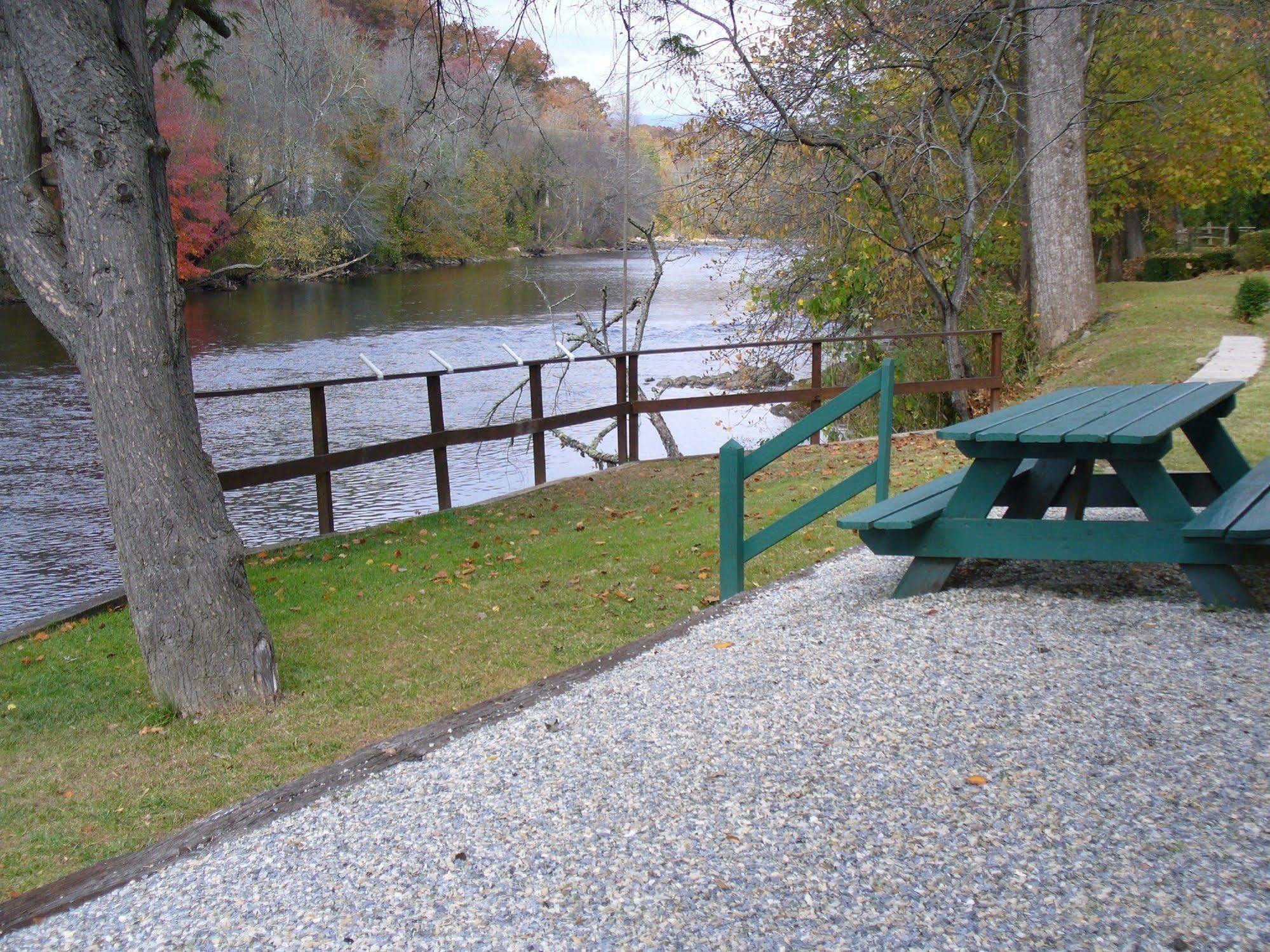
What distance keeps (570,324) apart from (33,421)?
13.4 meters

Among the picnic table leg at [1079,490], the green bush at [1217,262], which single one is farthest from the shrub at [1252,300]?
the picnic table leg at [1079,490]

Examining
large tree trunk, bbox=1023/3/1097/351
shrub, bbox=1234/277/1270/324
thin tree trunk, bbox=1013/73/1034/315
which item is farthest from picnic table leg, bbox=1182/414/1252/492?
shrub, bbox=1234/277/1270/324

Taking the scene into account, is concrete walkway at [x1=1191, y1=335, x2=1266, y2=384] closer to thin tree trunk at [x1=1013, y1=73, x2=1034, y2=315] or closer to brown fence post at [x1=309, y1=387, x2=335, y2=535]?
thin tree trunk at [x1=1013, y1=73, x2=1034, y2=315]

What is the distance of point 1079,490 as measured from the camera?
542 centimetres

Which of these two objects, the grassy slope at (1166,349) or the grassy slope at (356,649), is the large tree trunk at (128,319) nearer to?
the grassy slope at (356,649)

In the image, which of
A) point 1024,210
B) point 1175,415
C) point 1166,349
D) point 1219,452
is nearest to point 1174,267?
point 1024,210

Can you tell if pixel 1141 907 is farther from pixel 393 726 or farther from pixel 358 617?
pixel 358 617

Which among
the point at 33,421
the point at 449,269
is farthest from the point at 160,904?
the point at 449,269

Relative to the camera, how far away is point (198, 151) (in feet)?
111

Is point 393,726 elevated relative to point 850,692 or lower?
lower

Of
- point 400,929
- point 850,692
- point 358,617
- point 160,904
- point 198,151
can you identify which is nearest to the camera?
point 400,929

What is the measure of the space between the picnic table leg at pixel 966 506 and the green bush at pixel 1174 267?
26022 mm

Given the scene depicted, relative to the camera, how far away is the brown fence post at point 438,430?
30.6 feet

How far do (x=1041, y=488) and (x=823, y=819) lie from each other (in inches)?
115
